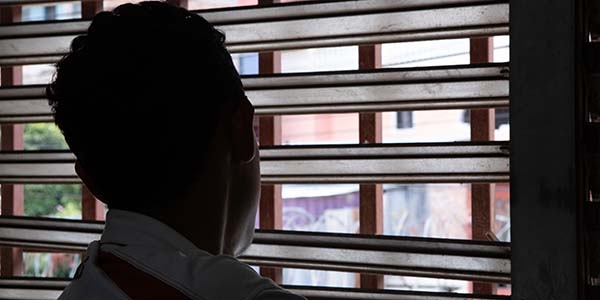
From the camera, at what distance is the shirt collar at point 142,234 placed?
1.71 m

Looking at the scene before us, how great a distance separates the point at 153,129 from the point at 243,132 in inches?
7.8

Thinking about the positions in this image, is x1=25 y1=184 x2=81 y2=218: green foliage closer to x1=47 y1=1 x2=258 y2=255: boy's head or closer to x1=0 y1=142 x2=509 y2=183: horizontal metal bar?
x1=0 y1=142 x2=509 y2=183: horizontal metal bar

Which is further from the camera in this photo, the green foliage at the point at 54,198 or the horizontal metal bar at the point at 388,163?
the green foliage at the point at 54,198

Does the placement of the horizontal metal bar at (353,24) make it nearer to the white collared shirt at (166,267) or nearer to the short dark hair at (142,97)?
the short dark hair at (142,97)

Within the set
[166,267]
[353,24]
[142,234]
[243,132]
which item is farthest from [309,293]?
[166,267]

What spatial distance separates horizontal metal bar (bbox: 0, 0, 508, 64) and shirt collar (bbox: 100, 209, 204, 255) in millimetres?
1166

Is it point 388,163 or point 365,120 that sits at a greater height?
point 365,120

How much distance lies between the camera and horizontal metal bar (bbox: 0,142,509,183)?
2.62 m

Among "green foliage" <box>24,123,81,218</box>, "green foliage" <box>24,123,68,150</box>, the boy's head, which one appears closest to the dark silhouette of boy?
the boy's head

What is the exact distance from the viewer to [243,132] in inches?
74.3

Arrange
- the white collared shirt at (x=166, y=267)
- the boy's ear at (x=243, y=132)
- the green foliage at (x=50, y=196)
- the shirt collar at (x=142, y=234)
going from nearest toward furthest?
the white collared shirt at (x=166, y=267), the shirt collar at (x=142, y=234), the boy's ear at (x=243, y=132), the green foliage at (x=50, y=196)

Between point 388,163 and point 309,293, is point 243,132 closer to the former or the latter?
point 388,163

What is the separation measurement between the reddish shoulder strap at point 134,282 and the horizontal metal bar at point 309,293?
1222 millimetres

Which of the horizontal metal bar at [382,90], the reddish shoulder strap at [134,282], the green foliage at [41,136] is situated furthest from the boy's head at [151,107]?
the green foliage at [41,136]
